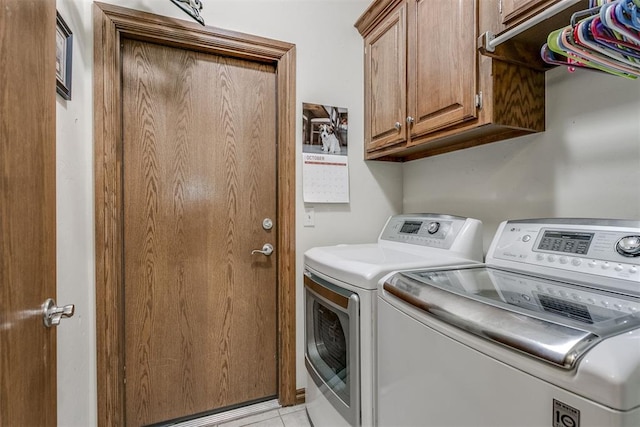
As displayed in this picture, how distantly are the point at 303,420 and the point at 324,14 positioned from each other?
2.44m

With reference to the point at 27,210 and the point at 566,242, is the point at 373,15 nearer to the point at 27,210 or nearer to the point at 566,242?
the point at 566,242

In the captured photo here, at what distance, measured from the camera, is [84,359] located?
1.32 meters

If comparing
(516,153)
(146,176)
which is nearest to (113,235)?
(146,176)

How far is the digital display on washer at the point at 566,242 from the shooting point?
917mm

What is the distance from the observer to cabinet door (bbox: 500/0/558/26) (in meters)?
0.94

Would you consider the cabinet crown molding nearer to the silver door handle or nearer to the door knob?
the silver door handle

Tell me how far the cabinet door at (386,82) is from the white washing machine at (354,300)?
0.53 metres

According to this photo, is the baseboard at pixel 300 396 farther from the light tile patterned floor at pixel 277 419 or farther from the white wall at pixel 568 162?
the white wall at pixel 568 162

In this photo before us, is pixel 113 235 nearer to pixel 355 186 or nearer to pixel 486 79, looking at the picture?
pixel 355 186

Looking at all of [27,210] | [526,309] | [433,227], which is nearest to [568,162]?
[433,227]

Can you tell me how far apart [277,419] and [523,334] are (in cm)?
158

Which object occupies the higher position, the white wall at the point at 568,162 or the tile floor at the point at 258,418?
the white wall at the point at 568,162

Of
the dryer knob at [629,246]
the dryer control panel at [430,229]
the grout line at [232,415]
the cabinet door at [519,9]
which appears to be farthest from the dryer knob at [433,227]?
the grout line at [232,415]

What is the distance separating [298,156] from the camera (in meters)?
1.79
